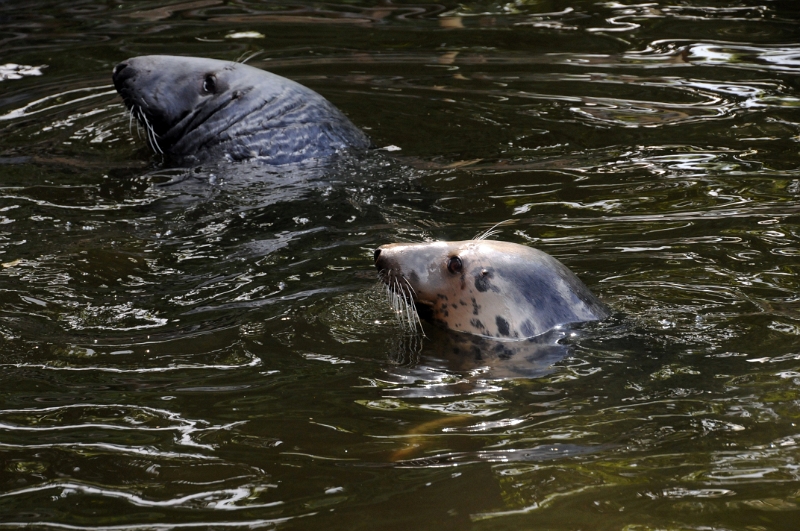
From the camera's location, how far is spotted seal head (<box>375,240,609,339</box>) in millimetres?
4750

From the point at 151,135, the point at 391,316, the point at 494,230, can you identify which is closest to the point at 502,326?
the point at 391,316

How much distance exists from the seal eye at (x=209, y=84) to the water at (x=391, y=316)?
2.59 feet

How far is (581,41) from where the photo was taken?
33.5ft

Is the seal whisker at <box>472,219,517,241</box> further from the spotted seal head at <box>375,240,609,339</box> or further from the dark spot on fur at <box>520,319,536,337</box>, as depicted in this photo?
the dark spot on fur at <box>520,319,536,337</box>

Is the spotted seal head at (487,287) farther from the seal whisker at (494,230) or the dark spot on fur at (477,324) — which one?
the seal whisker at (494,230)

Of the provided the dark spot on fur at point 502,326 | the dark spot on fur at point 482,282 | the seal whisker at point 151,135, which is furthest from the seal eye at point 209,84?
the dark spot on fur at point 502,326

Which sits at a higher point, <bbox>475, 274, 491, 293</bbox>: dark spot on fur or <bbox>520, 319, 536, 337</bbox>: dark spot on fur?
<bbox>475, 274, 491, 293</bbox>: dark spot on fur

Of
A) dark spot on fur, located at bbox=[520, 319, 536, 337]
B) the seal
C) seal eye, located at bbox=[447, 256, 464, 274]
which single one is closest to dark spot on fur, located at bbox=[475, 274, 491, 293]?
seal eye, located at bbox=[447, 256, 464, 274]

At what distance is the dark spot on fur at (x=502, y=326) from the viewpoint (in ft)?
15.7

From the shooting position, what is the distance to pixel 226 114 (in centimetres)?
760

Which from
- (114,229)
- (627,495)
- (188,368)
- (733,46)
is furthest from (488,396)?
(733,46)

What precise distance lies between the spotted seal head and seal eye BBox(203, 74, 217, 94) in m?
3.17

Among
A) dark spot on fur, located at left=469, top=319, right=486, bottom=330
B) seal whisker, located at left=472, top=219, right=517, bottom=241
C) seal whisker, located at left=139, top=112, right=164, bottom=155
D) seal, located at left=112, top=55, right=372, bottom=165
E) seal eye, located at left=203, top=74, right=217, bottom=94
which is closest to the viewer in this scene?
dark spot on fur, located at left=469, top=319, right=486, bottom=330

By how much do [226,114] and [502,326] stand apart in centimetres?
353
